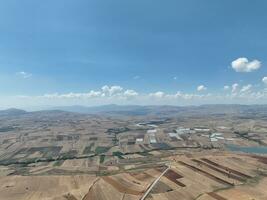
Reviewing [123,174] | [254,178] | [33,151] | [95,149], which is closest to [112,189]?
[123,174]

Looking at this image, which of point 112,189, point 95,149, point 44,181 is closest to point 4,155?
point 95,149

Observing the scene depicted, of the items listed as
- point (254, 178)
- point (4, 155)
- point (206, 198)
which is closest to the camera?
point (206, 198)

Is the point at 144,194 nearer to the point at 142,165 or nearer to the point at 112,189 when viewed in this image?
the point at 112,189

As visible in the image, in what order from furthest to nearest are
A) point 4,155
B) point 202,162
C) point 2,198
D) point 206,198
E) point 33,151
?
point 33,151
point 4,155
point 202,162
point 2,198
point 206,198

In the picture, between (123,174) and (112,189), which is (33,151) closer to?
(123,174)

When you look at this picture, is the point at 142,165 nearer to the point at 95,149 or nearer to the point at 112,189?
the point at 112,189

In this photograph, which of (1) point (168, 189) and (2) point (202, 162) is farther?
(2) point (202, 162)

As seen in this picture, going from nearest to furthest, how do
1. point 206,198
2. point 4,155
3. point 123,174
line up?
point 206,198 → point 123,174 → point 4,155

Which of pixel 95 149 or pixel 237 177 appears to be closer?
pixel 237 177

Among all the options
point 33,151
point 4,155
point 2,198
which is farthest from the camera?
point 33,151
